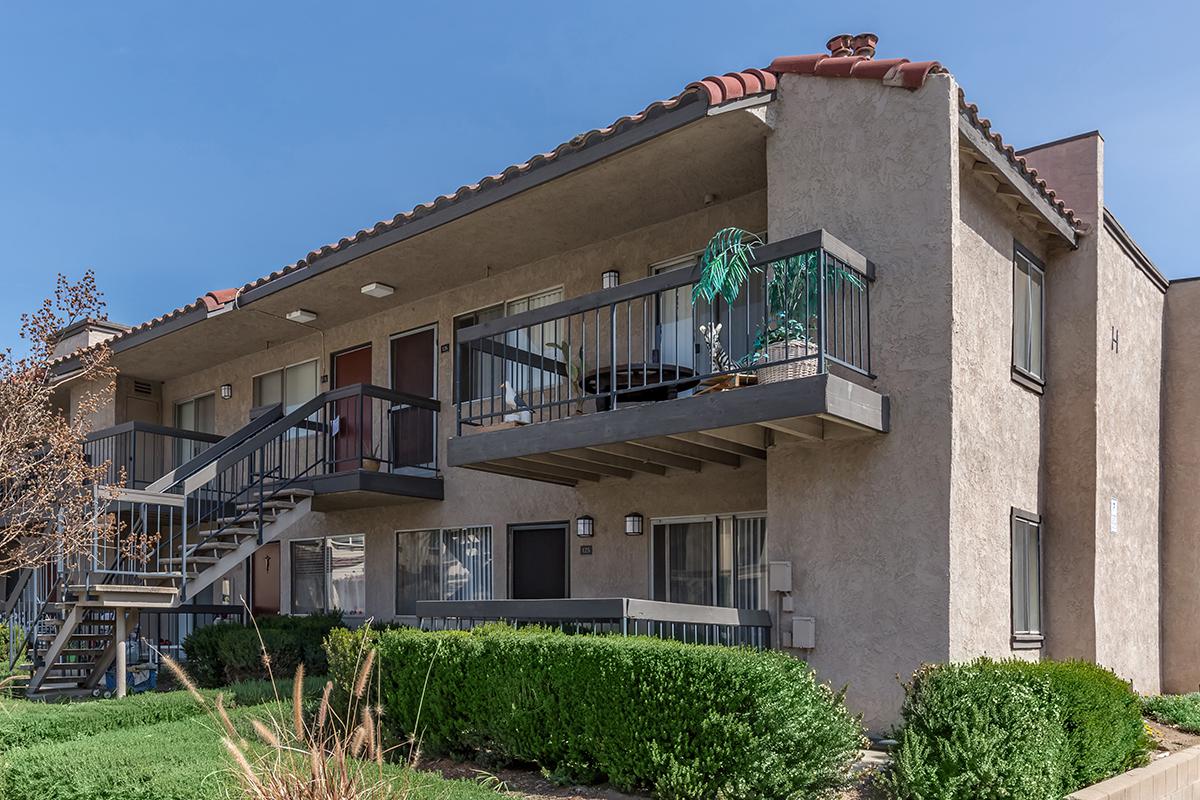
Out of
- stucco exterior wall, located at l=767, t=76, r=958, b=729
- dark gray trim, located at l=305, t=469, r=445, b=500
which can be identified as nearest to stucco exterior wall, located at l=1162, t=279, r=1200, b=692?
stucco exterior wall, located at l=767, t=76, r=958, b=729

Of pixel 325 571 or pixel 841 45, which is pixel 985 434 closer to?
pixel 841 45

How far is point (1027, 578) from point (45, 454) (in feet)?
35.2

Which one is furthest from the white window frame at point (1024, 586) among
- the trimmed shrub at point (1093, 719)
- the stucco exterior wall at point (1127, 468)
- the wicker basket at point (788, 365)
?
the wicker basket at point (788, 365)

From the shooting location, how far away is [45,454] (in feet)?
39.4

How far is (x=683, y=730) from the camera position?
7.09 metres

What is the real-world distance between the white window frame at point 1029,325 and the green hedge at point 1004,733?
3.76 meters

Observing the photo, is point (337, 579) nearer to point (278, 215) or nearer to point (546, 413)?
point (546, 413)

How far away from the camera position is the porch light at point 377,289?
14.7 meters

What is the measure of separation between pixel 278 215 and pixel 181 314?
13.8 metres

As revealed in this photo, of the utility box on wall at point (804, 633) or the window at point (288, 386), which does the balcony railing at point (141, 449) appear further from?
the utility box on wall at point (804, 633)

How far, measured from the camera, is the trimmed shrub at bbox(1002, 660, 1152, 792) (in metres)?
7.72

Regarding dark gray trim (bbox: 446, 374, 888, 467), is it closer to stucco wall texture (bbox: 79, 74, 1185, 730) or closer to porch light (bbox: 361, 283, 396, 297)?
stucco wall texture (bbox: 79, 74, 1185, 730)

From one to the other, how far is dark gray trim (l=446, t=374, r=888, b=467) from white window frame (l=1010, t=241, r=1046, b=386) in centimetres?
250

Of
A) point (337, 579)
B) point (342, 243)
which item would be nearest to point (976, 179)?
point (342, 243)
